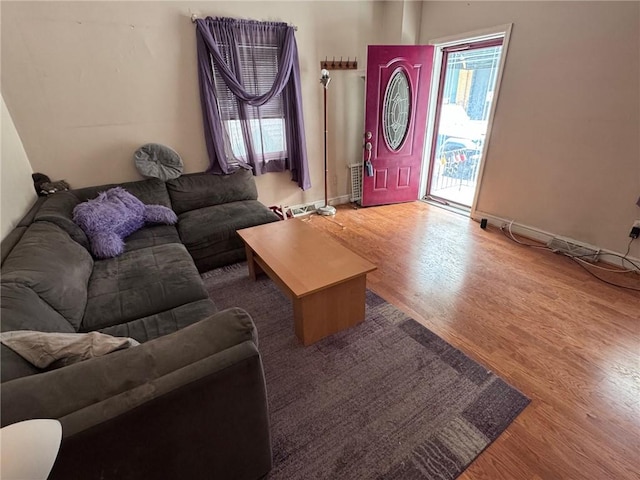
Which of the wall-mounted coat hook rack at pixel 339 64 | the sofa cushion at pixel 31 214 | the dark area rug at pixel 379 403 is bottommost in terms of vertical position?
the dark area rug at pixel 379 403

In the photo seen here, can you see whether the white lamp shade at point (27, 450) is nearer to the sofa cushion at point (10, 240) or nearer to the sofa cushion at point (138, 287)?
the sofa cushion at point (138, 287)

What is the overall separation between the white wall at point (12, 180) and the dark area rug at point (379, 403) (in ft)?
5.83

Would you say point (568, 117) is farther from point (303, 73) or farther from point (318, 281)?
point (318, 281)

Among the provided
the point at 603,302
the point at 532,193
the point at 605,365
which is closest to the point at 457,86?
the point at 532,193

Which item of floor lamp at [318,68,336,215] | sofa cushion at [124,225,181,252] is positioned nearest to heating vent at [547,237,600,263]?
floor lamp at [318,68,336,215]

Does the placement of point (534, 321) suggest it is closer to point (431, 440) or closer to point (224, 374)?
point (431, 440)

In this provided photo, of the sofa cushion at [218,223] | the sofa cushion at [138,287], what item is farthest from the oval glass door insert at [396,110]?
the sofa cushion at [138,287]

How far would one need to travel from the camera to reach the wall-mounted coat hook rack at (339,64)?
12.1 feet

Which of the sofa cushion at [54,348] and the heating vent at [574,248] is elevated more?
the sofa cushion at [54,348]

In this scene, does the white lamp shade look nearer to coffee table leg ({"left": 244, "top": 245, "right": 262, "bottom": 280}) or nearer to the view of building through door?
coffee table leg ({"left": 244, "top": 245, "right": 262, "bottom": 280})

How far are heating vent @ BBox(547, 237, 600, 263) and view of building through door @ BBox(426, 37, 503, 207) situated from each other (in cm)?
112

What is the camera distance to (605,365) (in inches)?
68.9

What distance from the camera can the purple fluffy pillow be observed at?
2199 millimetres

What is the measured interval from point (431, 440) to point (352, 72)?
3.91m
